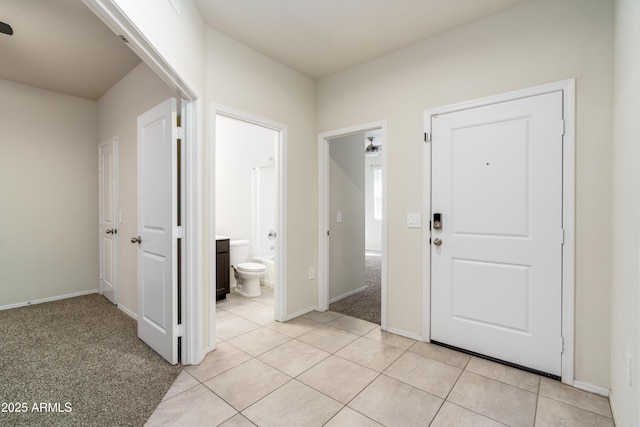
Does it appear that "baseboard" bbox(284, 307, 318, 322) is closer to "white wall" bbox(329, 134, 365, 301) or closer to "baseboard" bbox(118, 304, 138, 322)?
"white wall" bbox(329, 134, 365, 301)

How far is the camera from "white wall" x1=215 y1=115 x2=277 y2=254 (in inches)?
181

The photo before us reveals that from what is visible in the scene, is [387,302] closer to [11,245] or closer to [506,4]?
[506,4]

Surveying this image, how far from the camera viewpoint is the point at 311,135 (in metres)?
3.45

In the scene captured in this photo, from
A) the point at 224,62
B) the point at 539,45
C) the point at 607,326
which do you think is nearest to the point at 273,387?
the point at 607,326

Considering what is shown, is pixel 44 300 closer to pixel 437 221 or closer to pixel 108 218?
pixel 108 218

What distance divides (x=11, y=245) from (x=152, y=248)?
2.60m

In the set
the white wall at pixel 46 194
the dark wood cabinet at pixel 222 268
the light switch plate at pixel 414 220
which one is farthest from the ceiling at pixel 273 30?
the dark wood cabinet at pixel 222 268

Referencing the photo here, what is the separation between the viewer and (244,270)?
13.0ft

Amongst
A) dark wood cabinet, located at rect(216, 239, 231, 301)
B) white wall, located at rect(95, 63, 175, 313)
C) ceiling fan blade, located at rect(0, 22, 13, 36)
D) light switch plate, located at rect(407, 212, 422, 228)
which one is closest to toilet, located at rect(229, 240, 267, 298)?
dark wood cabinet, located at rect(216, 239, 231, 301)

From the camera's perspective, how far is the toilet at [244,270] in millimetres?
3959

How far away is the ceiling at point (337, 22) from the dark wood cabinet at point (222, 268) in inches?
93.9

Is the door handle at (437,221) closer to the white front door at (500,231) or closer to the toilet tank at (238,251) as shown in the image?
the white front door at (500,231)

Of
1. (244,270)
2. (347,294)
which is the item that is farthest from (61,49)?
(347,294)

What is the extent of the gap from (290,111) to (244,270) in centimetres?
215
